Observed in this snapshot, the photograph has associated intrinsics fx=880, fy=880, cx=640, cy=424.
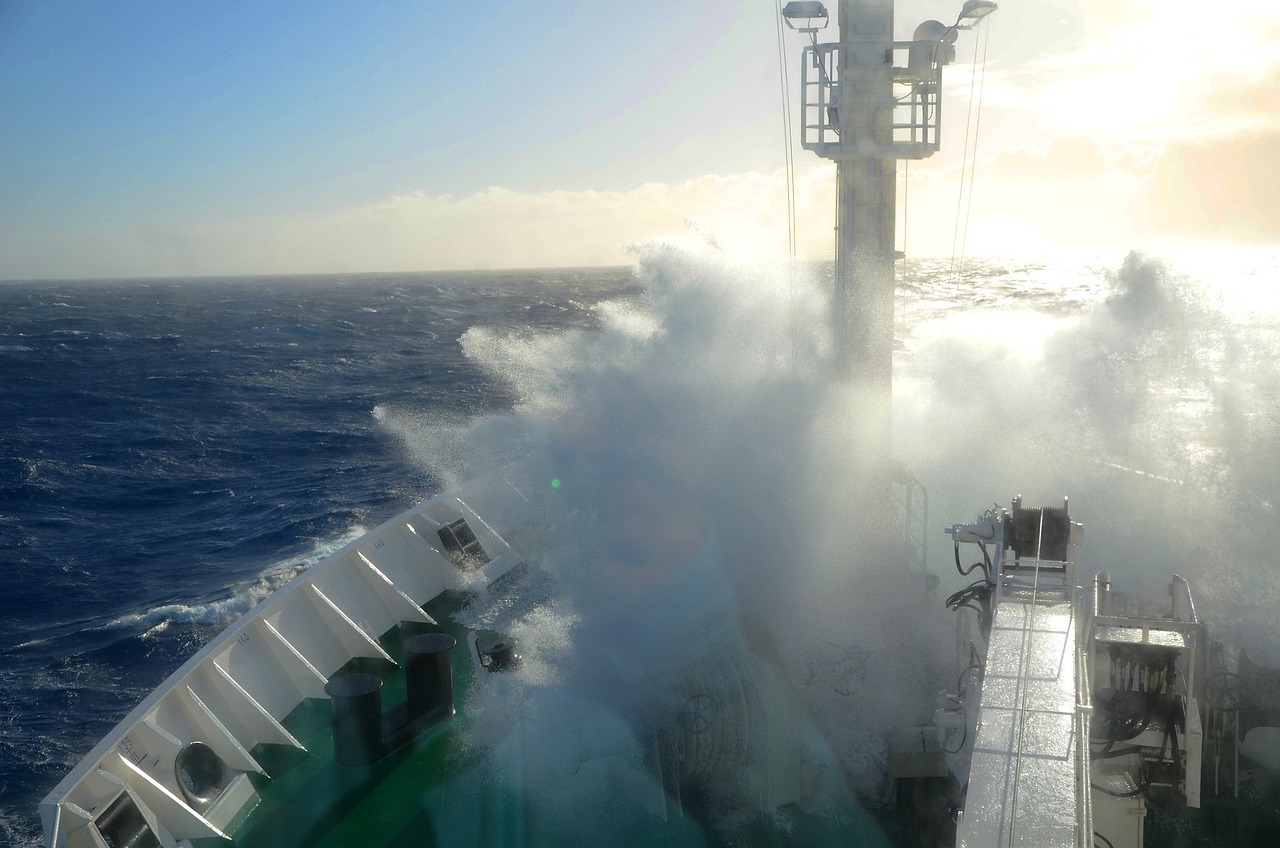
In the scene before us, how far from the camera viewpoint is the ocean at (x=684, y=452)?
43.4 ft

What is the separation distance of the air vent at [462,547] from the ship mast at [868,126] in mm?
6494

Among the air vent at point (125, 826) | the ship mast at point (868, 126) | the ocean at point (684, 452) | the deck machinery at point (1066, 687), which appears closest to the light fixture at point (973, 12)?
the ship mast at point (868, 126)

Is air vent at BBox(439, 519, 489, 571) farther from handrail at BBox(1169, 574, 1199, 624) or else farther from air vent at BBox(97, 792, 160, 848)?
handrail at BBox(1169, 574, 1199, 624)

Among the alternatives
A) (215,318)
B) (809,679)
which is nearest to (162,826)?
(809,679)

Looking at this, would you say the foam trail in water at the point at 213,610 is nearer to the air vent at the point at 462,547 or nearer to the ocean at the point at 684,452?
the ocean at the point at 684,452

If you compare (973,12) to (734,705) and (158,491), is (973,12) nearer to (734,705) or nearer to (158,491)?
(734,705)

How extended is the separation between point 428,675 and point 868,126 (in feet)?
28.1

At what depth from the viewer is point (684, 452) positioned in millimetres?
12539

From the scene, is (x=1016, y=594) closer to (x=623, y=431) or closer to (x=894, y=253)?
(x=894, y=253)

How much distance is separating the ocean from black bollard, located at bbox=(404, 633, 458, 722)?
4415 millimetres

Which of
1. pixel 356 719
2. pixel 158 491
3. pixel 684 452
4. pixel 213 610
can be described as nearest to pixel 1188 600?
pixel 684 452

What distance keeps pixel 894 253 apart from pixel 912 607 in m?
4.57

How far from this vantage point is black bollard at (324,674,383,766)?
29.1ft

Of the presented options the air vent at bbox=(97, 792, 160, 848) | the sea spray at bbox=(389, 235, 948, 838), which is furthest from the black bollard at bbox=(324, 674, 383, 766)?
the air vent at bbox=(97, 792, 160, 848)
